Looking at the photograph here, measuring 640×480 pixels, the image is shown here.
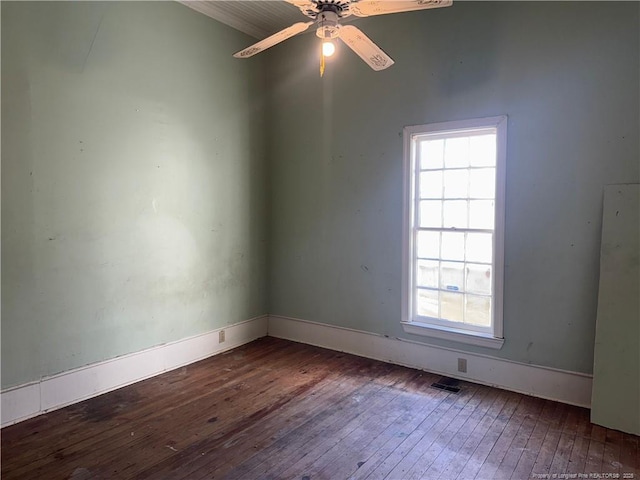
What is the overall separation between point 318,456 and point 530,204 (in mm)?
2332

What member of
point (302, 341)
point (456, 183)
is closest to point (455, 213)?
point (456, 183)

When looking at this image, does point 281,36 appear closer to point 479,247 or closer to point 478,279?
point 479,247

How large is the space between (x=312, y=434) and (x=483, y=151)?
251 centimetres

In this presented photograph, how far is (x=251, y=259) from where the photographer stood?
4.59 m

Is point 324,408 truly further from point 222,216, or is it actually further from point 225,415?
point 222,216

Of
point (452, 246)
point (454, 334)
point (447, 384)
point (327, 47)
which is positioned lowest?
Result: point (447, 384)

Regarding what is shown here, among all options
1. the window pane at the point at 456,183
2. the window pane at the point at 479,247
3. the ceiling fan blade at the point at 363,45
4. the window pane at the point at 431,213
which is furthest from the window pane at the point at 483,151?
the ceiling fan blade at the point at 363,45

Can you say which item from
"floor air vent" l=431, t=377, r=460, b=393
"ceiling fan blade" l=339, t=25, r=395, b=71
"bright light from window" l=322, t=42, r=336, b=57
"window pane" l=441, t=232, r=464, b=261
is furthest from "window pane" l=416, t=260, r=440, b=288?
"bright light from window" l=322, t=42, r=336, b=57

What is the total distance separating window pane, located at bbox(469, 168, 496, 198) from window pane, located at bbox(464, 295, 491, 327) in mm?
845

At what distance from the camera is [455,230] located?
3.62 metres

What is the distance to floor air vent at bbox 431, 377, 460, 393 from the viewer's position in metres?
3.39

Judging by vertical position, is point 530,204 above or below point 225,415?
above

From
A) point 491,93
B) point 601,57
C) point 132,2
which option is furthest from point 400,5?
point 132,2

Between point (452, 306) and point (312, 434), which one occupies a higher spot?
point (452, 306)
